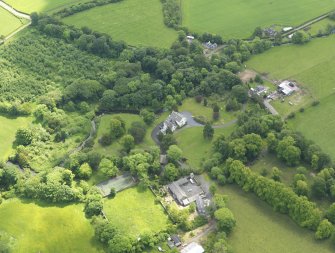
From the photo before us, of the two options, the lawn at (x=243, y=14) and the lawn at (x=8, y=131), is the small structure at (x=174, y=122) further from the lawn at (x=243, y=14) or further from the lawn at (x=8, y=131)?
the lawn at (x=243, y=14)

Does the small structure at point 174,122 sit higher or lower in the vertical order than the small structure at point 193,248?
higher

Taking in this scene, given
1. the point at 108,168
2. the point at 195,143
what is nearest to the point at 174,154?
the point at 195,143

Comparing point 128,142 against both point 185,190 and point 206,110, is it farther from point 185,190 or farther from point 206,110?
point 206,110

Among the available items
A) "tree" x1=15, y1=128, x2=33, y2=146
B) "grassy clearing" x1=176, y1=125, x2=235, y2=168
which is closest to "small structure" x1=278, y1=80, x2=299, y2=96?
"grassy clearing" x1=176, y1=125, x2=235, y2=168

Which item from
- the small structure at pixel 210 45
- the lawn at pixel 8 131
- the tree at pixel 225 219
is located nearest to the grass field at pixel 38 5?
the small structure at pixel 210 45

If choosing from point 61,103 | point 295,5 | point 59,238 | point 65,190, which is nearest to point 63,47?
point 61,103

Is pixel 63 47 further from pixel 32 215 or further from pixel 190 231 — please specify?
pixel 190 231
